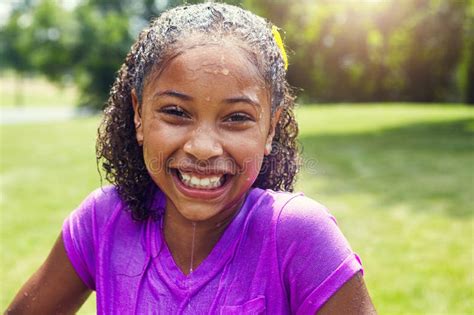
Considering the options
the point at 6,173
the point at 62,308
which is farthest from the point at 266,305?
the point at 6,173

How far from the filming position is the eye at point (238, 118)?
5.43 ft

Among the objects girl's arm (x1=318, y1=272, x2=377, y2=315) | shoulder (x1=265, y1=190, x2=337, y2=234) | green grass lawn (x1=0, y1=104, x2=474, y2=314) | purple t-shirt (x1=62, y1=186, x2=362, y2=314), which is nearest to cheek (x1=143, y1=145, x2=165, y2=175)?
purple t-shirt (x1=62, y1=186, x2=362, y2=314)

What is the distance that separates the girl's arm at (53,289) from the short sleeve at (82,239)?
0.03 meters

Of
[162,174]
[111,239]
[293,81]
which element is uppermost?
[293,81]

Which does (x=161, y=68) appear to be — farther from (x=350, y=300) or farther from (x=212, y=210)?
(x=350, y=300)

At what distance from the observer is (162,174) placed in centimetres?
173

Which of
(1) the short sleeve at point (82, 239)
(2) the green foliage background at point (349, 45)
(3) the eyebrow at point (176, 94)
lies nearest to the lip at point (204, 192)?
(3) the eyebrow at point (176, 94)

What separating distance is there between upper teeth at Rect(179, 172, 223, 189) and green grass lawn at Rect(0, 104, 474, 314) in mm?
665

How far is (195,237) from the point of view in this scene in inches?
71.2

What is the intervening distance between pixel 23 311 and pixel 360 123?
52.6ft

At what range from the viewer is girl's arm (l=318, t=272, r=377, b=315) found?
1.54 metres

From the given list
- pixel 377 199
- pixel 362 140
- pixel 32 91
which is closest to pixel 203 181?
pixel 377 199

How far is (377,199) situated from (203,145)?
575 cm

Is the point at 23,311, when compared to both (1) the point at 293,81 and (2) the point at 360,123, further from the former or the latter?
(1) the point at 293,81
